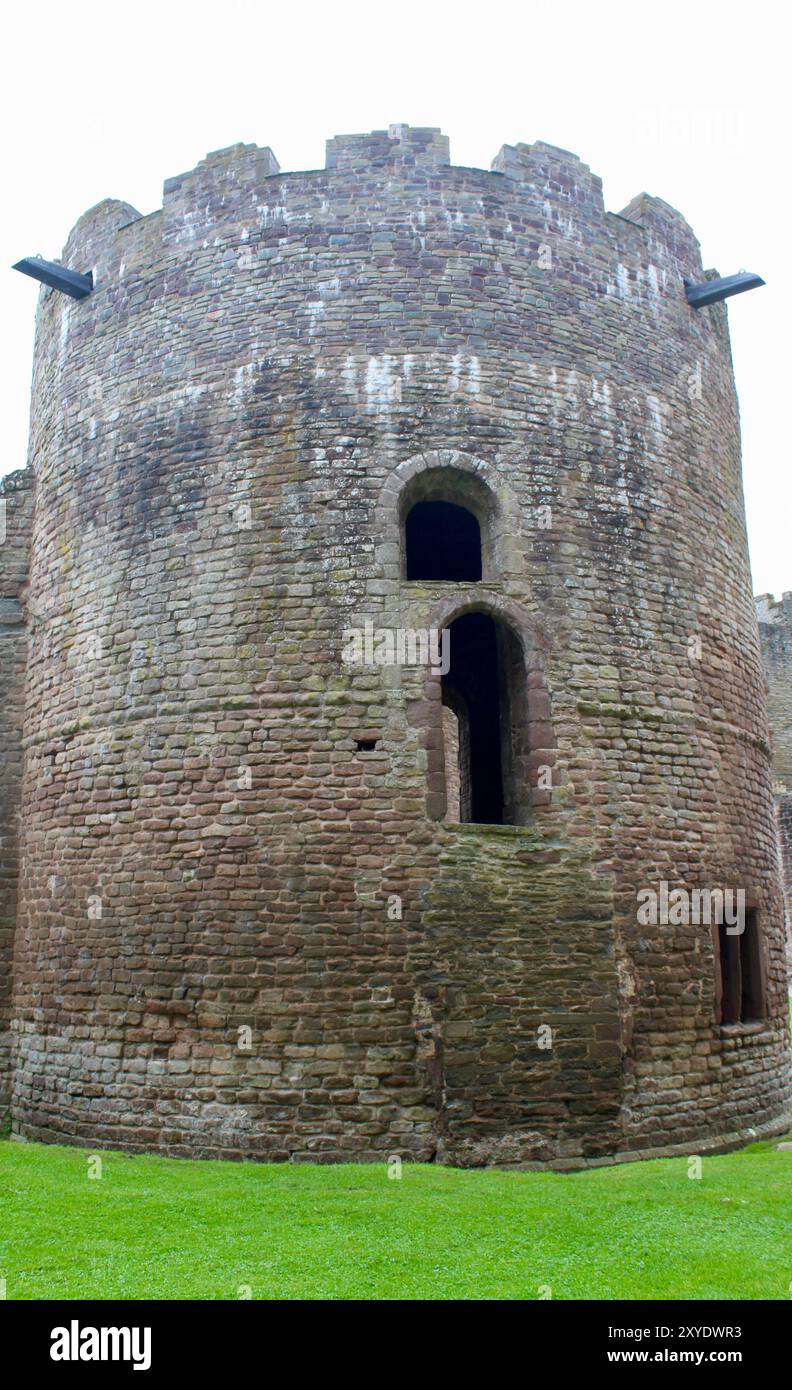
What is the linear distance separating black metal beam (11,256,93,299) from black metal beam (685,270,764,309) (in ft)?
23.0

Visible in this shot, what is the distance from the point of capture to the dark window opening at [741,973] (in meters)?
10.5

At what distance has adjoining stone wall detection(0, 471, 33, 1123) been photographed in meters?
11.0

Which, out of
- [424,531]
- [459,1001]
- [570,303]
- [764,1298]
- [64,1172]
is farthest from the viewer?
[424,531]

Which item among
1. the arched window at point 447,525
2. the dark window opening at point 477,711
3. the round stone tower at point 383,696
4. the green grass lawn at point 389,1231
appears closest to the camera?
the green grass lawn at point 389,1231

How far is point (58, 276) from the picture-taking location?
11703 millimetres

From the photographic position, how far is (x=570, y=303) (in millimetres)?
10914

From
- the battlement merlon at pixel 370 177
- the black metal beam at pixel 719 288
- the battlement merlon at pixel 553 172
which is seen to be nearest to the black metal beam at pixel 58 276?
the battlement merlon at pixel 370 177

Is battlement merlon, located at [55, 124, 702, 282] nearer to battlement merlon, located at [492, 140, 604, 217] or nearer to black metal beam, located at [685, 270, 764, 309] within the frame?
battlement merlon, located at [492, 140, 604, 217]

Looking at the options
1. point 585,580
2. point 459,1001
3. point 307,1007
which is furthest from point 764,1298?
point 585,580

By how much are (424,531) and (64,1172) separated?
8460 mm

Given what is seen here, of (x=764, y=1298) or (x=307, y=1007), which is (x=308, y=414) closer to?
(x=307, y=1007)

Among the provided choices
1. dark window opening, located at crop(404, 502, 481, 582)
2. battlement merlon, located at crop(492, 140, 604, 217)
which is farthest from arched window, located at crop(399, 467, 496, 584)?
battlement merlon, located at crop(492, 140, 604, 217)

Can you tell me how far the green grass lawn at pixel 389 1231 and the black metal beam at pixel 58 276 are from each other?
363 inches

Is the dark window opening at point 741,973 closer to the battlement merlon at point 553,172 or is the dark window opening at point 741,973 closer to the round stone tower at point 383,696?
the round stone tower at point 383,696
